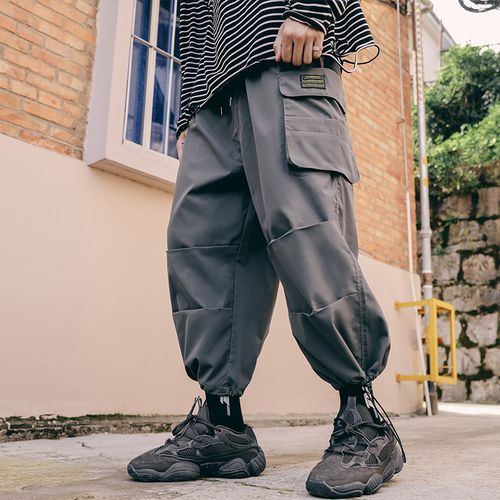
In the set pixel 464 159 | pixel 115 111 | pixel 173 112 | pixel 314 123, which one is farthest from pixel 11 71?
pixel 464 159

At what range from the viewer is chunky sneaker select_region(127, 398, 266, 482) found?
1.31 meters

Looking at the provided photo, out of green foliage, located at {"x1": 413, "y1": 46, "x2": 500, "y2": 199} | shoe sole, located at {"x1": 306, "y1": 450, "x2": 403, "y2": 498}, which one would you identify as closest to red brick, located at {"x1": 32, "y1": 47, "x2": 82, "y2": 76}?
shoe sole, located at {"x1": 306, "y1": 450, "x2": 403, "y2": 498}

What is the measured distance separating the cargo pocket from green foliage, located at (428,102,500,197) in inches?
224

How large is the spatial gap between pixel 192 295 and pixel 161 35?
6.86ft

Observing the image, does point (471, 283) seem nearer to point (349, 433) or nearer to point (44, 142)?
point (44, 142)

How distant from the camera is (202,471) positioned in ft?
4.54

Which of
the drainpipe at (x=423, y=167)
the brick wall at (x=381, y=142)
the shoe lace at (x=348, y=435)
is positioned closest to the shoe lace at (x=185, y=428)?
the shoe lace at (x=348, y=435)

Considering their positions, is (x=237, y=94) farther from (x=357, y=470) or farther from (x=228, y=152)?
(x=357, y=470)

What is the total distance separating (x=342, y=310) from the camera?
1274mm

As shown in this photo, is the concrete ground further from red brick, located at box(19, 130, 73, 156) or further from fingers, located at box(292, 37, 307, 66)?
red brick, located at box(19, 130, 73, 156)

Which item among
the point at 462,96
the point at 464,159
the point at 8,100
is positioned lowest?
the point at 8,100

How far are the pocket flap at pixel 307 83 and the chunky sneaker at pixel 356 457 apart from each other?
2.12 feet

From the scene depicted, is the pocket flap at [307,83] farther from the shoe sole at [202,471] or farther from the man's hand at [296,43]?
the shoe sole at [202,471]

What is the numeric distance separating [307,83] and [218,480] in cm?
86
